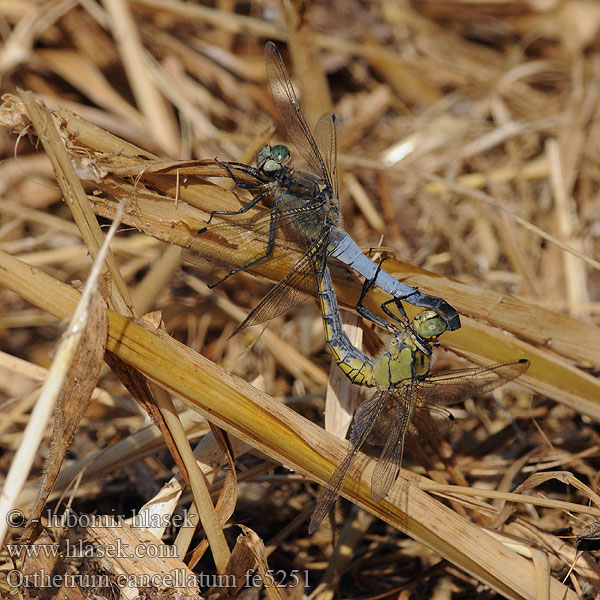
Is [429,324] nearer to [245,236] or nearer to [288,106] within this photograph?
[245,236]

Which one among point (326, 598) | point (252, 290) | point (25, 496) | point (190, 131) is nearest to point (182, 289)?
point (252, 290)

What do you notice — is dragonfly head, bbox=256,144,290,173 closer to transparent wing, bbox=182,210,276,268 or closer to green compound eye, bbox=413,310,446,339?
transparent wing, bbox=182,210,276,268

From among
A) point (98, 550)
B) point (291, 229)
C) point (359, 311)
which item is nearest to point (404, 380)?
point (359, 311)

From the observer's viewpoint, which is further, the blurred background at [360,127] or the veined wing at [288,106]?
the blurred background at [360,127]

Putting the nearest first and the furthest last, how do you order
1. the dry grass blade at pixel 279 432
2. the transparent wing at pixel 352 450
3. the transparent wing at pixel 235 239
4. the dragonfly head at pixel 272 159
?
the dry grass blade at pixel 279 432, the transparent wing at pixel 352 450, the transparent wing at pixel 235 239, the dragonfly head at pixel 272 159

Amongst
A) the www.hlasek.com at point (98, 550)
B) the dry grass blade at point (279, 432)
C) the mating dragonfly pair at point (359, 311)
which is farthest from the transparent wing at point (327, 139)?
the www.hlasek.com at point (98, 550)

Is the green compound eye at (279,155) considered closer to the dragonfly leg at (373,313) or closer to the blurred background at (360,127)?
the blurred background at (360,127)
